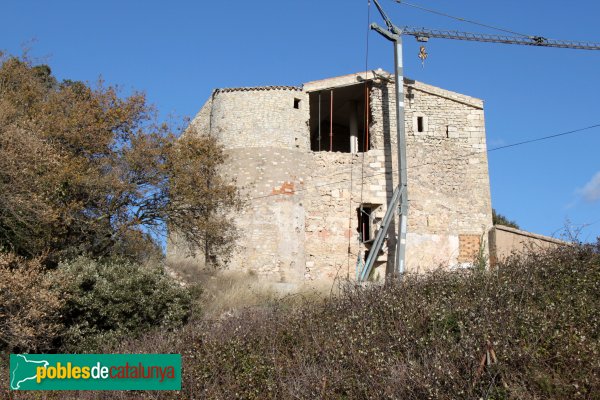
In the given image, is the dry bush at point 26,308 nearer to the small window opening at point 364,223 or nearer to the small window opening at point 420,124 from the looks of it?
the small window opening at point 364,223

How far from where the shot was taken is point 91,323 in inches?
566

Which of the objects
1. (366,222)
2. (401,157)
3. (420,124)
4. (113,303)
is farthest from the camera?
(420,124)

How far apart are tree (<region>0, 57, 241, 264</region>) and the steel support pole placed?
533cm

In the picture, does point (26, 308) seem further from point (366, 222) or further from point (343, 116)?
point (343, 116)

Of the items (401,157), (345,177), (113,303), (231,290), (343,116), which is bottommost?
(113,303)

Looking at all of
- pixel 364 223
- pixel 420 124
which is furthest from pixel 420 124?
pixel 364 223

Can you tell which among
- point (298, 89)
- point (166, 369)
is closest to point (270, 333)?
point (166, 369)

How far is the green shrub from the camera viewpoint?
46.1 ft

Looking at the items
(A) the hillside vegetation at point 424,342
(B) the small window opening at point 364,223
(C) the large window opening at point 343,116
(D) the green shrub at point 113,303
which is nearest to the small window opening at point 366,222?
(B) the small window opening at point 364,223

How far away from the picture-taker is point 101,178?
16.7 metres

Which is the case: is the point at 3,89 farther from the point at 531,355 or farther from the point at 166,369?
the point at 531,355

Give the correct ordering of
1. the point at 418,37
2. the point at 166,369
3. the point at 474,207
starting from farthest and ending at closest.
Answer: the point at 418,37 → the point at 474,207 → the point at 166,369

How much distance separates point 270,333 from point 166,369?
2.02 metres

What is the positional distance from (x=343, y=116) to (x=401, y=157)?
4.97 metres
